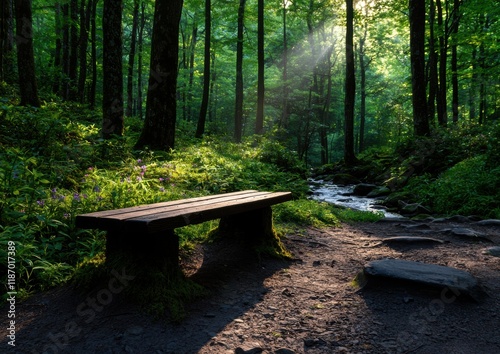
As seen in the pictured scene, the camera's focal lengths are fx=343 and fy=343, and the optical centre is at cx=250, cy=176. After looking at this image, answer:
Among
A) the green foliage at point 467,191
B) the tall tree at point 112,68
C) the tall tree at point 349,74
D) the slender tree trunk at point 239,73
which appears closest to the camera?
the green foliage at point 467,191

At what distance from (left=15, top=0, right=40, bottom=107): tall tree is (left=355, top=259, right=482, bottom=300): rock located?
10.2m

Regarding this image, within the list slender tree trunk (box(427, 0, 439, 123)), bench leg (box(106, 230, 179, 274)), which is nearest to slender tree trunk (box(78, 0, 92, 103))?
slender tree trunk (box(427, 0, 439, 123))

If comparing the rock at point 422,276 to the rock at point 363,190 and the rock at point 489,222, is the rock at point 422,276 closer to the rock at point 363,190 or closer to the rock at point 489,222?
the rock at point 489,222

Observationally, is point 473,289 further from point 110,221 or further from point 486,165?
point 486,165

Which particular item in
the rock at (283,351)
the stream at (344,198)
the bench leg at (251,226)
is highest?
the bench leg at (251,226)

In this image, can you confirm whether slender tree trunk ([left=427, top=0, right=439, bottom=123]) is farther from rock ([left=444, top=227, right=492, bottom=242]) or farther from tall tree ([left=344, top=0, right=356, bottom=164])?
rock ([left=444, top=227, right=492, bottom=242])

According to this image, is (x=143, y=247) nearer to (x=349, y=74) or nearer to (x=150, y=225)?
(x=150, y=225)

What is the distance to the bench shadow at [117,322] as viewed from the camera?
233 cm

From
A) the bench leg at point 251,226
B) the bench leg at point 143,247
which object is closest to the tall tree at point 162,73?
the bench leg at point 251,226

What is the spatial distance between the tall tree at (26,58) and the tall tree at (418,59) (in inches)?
501

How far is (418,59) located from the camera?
1280 cm

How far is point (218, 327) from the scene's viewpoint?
262cm

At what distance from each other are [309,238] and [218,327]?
300 centimetres

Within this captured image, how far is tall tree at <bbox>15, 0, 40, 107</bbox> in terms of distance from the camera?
31.8 ft
